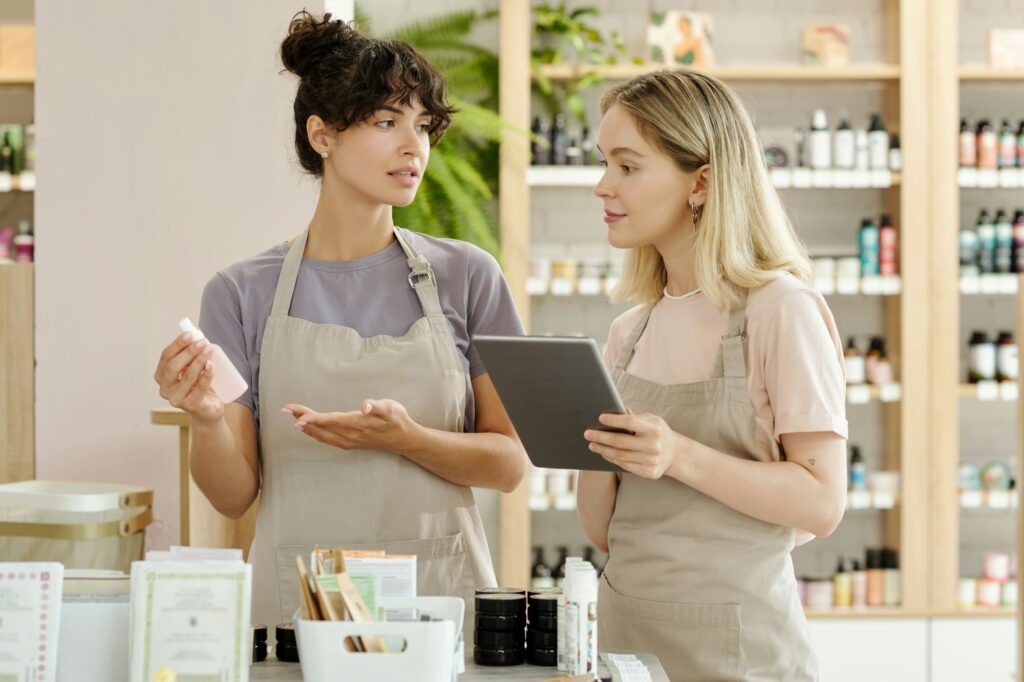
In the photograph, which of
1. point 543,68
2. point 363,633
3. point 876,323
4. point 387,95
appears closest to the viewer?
point 363,633

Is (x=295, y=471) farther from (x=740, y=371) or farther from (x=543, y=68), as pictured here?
(x=543, y=68)

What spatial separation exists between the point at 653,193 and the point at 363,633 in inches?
34.4

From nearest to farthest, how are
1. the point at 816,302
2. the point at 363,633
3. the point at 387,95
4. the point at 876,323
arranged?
the point at 363,633
the point at 816,302
the point at 387,95
the point at 876,323

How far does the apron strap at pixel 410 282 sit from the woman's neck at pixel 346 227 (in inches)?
1.6

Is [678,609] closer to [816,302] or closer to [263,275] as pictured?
[816,302]

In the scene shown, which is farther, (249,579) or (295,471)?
(295,471)

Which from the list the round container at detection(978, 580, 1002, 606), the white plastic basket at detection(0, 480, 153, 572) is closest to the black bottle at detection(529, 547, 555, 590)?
the round container at detection(978, 580, 1002, 606)

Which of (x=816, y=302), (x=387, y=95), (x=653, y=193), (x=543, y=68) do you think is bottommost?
(x=816, y=302)

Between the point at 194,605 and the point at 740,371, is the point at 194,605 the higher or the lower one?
the lower one

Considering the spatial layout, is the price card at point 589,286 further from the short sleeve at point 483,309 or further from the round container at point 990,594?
the short sleeve at point 483,309

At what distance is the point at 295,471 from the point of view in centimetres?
195

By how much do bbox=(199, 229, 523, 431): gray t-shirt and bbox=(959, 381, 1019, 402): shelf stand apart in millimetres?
3223

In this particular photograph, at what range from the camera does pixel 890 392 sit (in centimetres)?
461

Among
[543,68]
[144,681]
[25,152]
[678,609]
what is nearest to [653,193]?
[678,609]
